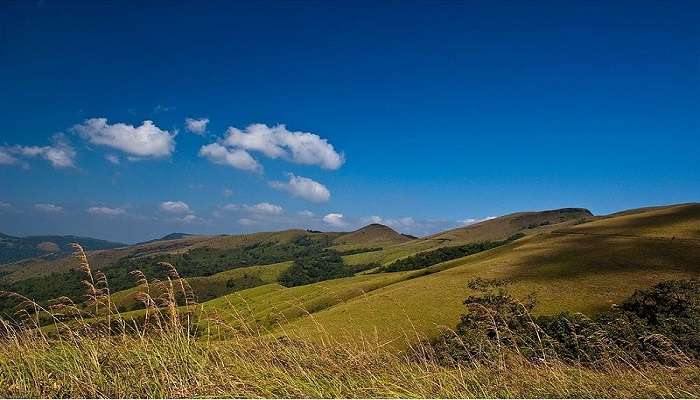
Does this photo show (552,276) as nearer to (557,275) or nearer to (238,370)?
(557,275)

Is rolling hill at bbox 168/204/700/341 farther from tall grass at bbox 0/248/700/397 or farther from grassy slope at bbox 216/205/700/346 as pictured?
tall grass at bbox 0/248/700/397

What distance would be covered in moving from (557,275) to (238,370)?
10105cm

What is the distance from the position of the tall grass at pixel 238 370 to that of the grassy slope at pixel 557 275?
56.0m

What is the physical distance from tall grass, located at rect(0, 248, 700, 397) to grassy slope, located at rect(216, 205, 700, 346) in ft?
184

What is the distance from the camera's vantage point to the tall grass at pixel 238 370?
568 centimetres


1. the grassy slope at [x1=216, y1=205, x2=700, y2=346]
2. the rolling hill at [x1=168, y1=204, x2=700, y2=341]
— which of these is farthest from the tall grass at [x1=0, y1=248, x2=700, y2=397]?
the grassy slope at [x1=216, y1=205, x2=700, y2=346]

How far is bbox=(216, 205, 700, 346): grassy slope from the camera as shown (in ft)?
255

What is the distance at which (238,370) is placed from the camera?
242 inches

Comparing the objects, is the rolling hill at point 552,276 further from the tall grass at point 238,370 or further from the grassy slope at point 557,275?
the tall grass at point 238,370

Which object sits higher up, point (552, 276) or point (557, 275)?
point (557, 275)

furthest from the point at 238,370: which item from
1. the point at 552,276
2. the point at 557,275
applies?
the point at 557,275

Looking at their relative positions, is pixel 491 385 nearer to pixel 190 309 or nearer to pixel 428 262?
pixel 190 309

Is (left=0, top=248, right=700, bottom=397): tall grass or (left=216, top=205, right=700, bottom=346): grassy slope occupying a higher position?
(left=0, top=248, right=700, bottom=397): tall grass

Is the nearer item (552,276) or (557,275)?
(552,276)
